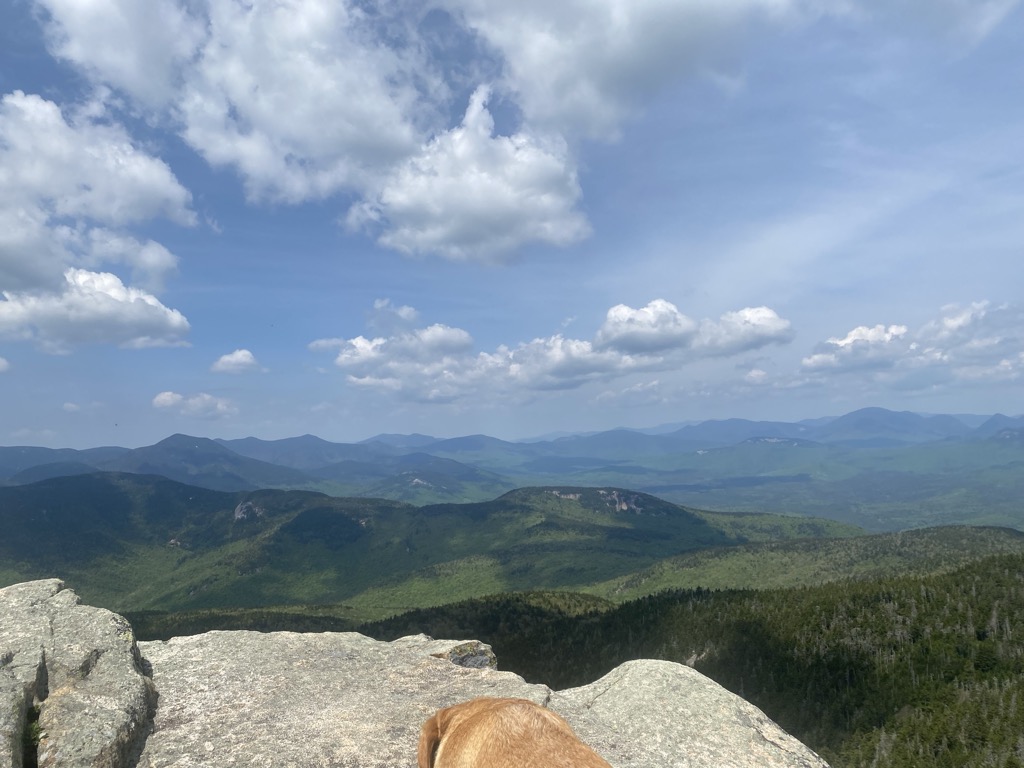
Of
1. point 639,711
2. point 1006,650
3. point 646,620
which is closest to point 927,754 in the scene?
point 1006,650

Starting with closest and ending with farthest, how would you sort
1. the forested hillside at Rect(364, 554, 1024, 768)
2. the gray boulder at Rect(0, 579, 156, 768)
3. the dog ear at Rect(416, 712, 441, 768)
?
1. the dog ear at Rect(416, 712, 441, 768)
2. the gray boulder at Rect(0, 579, 156, 768)
3. the forested hillside at Rect(364, 554, 1024, 768)

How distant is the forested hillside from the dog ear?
304 feet

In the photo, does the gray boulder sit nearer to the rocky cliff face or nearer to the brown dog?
the rocky cliff face

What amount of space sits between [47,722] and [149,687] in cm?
282

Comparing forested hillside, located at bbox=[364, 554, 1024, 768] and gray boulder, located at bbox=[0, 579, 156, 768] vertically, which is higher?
gray boulder, located at bbox=[0, 579, 156, 768]

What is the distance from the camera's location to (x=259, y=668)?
16.9 metres

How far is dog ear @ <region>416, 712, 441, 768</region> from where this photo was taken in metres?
7.31

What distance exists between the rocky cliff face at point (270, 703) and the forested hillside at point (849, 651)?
82174 millimetres

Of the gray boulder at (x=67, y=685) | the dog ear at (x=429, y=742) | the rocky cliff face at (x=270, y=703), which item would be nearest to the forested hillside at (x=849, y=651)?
the rocky cliff face at (x=270, y=703)

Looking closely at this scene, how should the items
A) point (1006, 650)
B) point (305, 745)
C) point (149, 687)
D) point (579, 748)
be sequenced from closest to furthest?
point (579, 748) < point (305, 745) < point (149, 687) < point (1006, 650)

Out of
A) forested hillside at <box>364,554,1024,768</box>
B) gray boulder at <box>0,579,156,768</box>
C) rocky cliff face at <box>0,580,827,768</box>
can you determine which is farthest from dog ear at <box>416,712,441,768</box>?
forested hillside at <box>364,554,1024,768</box>

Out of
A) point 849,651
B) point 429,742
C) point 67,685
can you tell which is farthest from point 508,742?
point 849,651

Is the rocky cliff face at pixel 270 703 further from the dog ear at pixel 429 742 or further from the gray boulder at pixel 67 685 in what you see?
the dog ear at pixel 429 742

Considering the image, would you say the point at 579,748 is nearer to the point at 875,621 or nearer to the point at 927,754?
the point at 927,754
